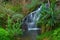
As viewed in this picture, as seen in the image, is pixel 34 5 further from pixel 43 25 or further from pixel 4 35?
pixel 4 35

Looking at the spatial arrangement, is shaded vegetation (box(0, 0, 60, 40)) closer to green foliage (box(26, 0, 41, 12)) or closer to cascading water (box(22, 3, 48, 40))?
cascading water (box(22, 3, 48, 40))

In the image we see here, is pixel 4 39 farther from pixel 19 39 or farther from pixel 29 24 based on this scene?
pixel 29 24

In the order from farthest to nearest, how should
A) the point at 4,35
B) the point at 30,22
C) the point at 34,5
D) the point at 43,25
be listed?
the point at 34,5, the point at 30,22, the point at 43,25, the point at 4,35

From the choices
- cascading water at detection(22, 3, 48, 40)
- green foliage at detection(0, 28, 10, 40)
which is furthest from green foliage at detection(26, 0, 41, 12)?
green foliage at detection(0, 28, 10, 40)

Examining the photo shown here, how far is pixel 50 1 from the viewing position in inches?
622

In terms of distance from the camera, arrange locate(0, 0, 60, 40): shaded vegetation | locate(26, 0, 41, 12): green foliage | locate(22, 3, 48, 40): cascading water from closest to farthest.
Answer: locate(0, 0, 60, 40): shaded vegetation
locate(22, 3, 48, 40): cascading water
locate(26, 0, 41, 12): green foliage

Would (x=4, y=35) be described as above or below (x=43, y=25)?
below

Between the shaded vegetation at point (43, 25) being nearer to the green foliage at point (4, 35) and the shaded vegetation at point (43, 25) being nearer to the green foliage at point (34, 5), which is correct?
the green foliage at point (4, 35)

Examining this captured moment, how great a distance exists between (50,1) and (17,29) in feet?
11.6

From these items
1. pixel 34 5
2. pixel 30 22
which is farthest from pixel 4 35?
pixel 34 5

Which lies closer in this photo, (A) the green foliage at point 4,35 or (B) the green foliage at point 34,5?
(A) the green foliage at point 4,35

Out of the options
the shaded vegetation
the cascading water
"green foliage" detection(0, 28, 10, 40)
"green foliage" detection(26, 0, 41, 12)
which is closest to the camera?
"green foliage" detection(0, 28, 10, 40)

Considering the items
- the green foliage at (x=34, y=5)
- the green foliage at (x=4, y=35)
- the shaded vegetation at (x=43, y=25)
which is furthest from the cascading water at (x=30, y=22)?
the green foliage at (x=4, y=35)

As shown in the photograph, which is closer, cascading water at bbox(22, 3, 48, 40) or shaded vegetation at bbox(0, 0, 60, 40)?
shaded vegetation at bbox(0, 0, 60, 40)
